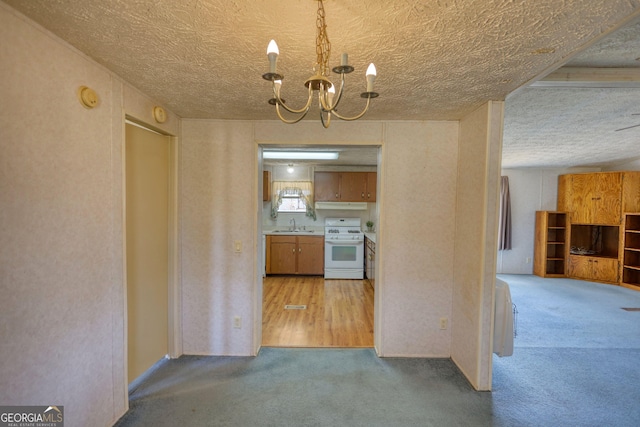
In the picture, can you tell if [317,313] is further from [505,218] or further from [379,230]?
[505,218]

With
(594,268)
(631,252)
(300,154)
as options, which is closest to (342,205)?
(300,154)

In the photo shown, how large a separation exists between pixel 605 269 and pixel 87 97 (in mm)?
8098

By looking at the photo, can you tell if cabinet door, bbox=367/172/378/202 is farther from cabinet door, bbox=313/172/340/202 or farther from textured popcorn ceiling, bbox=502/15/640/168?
textured popcorn ceiling, bbox=502/15/640/168

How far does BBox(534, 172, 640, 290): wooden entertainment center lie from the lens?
17.2ft

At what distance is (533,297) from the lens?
4629 millimetres

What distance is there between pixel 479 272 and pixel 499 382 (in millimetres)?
980

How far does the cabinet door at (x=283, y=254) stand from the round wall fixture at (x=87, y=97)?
423 cm

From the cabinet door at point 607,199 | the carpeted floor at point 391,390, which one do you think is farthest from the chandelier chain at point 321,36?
the cabinet door at point 607,199

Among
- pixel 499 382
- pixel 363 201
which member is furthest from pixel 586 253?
pixel 499 382

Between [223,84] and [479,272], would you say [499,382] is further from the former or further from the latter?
[223,84]

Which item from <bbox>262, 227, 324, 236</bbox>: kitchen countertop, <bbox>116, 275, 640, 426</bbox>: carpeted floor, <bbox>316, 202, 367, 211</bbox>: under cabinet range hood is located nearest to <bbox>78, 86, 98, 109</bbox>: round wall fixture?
<bbox>116, 275, 640, 426</bbox>: carpeted floor

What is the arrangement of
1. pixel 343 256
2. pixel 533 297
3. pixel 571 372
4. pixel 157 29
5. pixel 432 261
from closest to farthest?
pixel 157 29, pixel 571 372, pixel 432 261, pixel 533 297, pixel 343 256

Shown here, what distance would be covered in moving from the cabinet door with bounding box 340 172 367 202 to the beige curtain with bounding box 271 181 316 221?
2.46 ft

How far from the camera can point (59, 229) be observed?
4.66 feet
